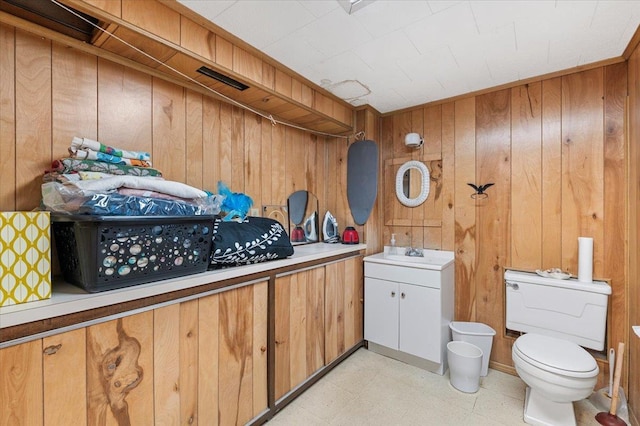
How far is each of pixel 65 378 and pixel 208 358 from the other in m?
0.55

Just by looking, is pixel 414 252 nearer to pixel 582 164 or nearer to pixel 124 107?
pixel 582 164

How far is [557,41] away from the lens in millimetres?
1641

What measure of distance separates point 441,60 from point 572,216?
4.71 feet

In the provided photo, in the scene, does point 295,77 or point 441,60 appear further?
point 295,77

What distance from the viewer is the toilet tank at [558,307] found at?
180 cm

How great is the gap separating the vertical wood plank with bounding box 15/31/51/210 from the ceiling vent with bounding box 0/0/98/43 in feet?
0.24

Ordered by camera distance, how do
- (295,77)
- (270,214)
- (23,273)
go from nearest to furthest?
(23,273) < (295,77) < (270,214)

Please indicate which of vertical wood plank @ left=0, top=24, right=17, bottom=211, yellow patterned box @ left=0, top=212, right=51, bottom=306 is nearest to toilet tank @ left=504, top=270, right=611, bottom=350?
yellow patterned box @ left=0, top=212, right=51, bottom=306

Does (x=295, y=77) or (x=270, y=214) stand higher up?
(x=295, y=77)

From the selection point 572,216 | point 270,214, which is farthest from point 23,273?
point 572,216

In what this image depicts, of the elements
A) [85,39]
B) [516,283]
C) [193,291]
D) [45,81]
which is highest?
[85,39]

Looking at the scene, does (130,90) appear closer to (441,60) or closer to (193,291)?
(193,291)

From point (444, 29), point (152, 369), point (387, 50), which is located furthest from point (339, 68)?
point (152, 369)

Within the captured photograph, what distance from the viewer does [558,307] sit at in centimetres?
191
